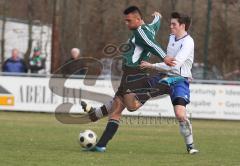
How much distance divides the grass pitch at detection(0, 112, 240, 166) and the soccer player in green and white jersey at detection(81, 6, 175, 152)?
0.52m

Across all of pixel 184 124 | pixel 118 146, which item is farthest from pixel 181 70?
pixel 118 146

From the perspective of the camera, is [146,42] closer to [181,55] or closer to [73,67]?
[181,55]

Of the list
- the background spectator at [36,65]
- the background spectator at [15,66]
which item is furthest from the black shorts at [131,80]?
the background spectator at [36,65]

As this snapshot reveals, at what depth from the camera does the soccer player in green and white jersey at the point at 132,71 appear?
12.3m

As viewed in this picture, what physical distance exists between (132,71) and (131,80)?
0.70 feet

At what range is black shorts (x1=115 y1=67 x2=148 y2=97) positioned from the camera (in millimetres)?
12414

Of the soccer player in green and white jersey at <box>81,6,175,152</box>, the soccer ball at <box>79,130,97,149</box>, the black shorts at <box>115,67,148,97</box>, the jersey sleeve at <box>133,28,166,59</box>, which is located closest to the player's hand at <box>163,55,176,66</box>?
the soccer player in green and white jersey at <box>81,6,175,152</box>

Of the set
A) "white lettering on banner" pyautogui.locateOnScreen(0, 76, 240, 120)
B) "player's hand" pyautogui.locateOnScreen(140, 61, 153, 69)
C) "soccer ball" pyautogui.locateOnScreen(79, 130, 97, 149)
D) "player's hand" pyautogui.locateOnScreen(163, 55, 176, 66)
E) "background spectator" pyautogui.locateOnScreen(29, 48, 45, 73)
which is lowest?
"white lettering on banner" pyautogui.locateOnScreen(0, 76, 240, 120)

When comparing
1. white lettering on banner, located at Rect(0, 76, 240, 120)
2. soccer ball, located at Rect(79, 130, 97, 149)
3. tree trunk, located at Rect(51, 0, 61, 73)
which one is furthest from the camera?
tree trunk, located at Rect(51, 0, 61, 73)

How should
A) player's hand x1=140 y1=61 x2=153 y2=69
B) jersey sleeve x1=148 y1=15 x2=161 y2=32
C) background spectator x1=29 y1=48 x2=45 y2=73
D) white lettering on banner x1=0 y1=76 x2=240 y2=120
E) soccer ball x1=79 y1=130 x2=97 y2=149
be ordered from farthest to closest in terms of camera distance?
1. background spectator x1=29 y1=48 x2=45 y2=73
2. white lettering on banner x1=0 y1=76 x2=240 y2=120
3. jersey sleeve x1=148 y1=15 x2=161 y2=32
4. soccer ball x1=79 y1=130 x2=97 y2=149
5. player's hand x1=140 y1=61 x2=153 y2=69

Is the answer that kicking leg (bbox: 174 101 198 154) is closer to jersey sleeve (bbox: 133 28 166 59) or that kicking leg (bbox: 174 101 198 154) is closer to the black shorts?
the black shorts

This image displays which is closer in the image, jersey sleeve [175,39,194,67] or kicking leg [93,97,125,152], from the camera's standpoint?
jersey sleeve [175,39,194,67]

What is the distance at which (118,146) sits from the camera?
45.2ft

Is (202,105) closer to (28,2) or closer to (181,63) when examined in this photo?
(181,63)
